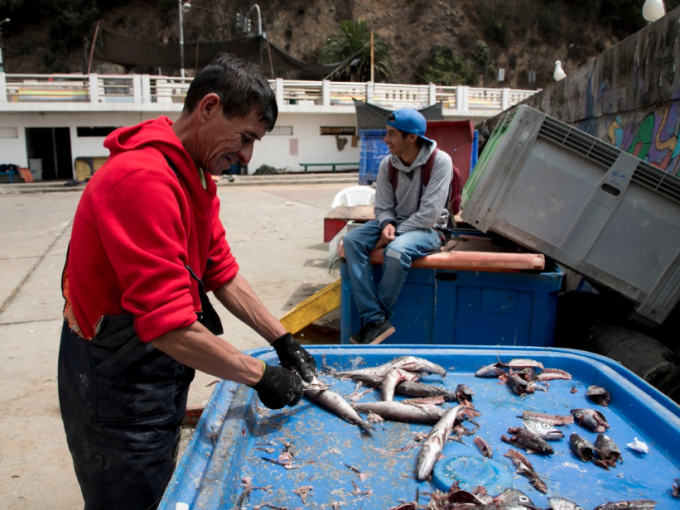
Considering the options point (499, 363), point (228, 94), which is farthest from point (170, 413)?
point (499, 363)

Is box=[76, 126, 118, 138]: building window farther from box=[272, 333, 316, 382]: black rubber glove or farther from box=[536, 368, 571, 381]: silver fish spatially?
box=[536, 368, 571, 381]: silver fish

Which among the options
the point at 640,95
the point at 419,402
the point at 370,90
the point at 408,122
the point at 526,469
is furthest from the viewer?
the point at 370,90

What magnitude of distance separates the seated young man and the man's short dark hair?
2157 mm

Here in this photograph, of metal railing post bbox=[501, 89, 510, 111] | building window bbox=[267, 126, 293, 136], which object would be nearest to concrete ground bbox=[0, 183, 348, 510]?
building window bbox=[267, 126, 293, 136]

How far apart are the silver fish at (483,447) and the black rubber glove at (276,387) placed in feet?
2.33

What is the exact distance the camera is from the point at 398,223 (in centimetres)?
425

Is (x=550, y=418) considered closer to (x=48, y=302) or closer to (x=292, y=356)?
(x=292, y=356)

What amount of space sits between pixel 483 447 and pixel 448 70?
159 ft

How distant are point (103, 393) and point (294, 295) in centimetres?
452

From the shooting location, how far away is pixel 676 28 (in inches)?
184

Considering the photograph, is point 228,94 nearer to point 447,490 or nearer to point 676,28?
point 447,490

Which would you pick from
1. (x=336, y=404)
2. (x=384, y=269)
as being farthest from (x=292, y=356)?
(x=384, y=269)

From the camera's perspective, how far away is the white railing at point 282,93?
2370 centimetres

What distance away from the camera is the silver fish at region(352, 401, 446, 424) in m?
2.18
